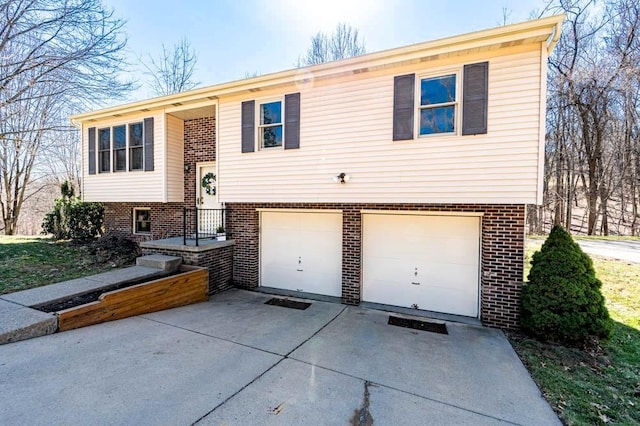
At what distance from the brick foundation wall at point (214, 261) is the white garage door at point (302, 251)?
89cm

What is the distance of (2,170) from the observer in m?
17.5

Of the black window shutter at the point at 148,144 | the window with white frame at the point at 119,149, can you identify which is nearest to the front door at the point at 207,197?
the black window shutter at the point at 148,144

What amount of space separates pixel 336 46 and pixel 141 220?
13.5m

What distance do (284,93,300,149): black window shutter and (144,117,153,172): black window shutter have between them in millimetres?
4679

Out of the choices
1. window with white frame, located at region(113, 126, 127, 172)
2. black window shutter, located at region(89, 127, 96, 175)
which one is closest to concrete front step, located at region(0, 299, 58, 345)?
window with white frame, located at region(113, 126, 127, 172)

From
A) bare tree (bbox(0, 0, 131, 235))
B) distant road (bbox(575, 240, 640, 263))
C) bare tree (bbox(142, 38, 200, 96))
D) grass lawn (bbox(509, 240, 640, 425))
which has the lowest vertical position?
grass lawn (bbox(509, 240, 640, 425))

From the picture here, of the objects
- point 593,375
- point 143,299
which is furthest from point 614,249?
point 143,299

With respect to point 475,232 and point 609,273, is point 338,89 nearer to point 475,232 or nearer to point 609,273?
point 475,232

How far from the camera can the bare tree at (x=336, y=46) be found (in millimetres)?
15969

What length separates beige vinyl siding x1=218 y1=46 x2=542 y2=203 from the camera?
5008mm

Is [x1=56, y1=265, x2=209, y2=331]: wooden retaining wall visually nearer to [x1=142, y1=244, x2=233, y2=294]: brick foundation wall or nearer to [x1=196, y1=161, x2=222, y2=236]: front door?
[x1=142, y1=244, x2=233, y2=294]: brick foundation wall

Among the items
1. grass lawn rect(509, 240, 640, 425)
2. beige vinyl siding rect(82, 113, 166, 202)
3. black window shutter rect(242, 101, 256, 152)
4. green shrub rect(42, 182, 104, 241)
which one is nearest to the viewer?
grass lawn rect(509, 240, 640, 425)

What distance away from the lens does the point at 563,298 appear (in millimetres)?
4730

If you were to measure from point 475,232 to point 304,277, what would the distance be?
162 inches
